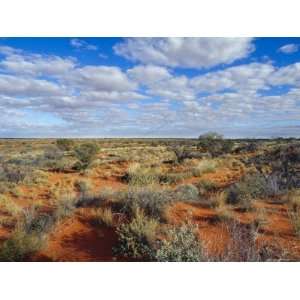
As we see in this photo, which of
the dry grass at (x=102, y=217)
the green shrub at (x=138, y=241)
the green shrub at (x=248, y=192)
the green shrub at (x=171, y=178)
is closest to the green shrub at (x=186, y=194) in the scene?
the green shrub at (x=248, y=192)

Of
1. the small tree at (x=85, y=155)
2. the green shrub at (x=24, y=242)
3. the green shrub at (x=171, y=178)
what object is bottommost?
the green shrub at (x=24, y=242)

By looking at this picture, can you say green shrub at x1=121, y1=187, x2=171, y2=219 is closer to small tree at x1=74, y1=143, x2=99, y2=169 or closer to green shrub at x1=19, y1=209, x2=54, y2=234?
green shrub at x1=19, y1=209, x2=54, y2=234

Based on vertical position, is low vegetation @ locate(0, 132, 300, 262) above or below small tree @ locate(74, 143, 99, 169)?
below

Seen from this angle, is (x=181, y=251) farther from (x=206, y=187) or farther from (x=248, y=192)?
(x=206, y=187)

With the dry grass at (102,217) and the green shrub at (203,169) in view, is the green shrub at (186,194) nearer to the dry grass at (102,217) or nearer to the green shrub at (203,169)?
the dry grass at (102,217)

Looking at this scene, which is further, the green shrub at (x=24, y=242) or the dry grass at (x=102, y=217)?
the dry grass at (x=102, y=217)

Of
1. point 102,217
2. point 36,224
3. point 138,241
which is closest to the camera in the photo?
point 138,241

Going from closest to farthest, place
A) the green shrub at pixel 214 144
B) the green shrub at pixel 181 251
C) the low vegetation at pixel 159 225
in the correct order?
the green shrub at pixel 181 251 → the low vegetation at pixel 159 225 → the green shrub at pixel 214 144

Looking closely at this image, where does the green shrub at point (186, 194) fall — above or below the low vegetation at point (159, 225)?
above

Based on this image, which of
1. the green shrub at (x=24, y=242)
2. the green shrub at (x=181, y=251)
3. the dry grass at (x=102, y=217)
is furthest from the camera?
the dry grass at (x=102, y=217)

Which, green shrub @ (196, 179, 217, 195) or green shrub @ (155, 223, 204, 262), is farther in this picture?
green shrub @ (196, 179, 217, 195)

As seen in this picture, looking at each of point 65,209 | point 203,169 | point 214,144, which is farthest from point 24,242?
point 214,144

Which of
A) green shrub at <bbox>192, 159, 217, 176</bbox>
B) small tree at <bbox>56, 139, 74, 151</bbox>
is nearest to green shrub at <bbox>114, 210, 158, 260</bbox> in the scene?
green shrub at <bbox>192, 159, 217, 176</bbox>
